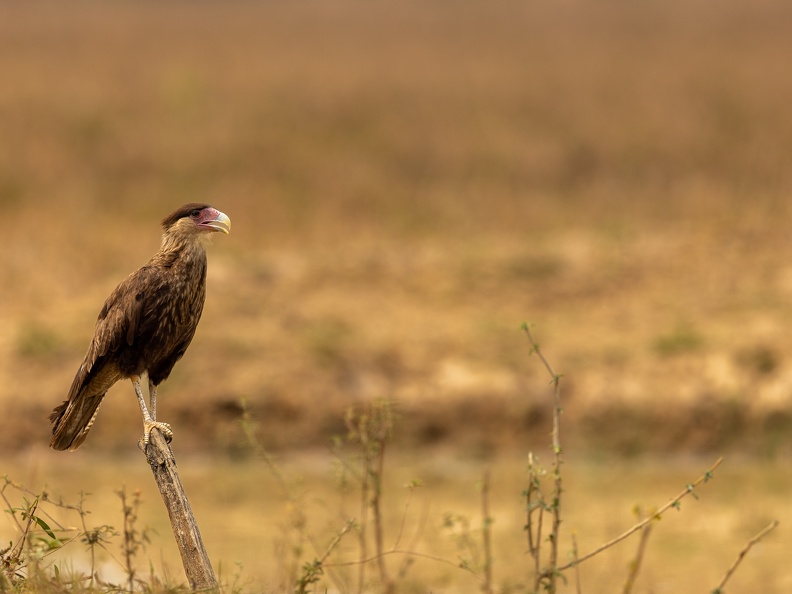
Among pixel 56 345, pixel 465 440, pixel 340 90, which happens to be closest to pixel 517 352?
pixel 465 440

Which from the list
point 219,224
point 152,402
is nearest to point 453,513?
point 152,402

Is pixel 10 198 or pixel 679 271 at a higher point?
pixel 10 198

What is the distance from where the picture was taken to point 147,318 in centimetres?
564

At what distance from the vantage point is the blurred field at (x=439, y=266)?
472 inches

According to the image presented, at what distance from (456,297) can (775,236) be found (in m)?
3.85

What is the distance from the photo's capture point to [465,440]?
12.6 metres

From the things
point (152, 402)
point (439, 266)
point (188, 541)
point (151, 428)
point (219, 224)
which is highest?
point (439, 266)

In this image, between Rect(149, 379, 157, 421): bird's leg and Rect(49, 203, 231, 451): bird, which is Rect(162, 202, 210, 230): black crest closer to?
Rect(49, 203, 231, 451): bird

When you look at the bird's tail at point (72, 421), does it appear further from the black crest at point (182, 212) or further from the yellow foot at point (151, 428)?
the black crest at point (182, 212)

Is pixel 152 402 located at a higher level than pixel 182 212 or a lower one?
lower

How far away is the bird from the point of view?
5.65 meters

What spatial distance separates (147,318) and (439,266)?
31.9 ft

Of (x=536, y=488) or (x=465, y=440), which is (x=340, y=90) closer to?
(x=465, y=440)

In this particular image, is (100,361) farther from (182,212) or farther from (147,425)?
(182,212)
